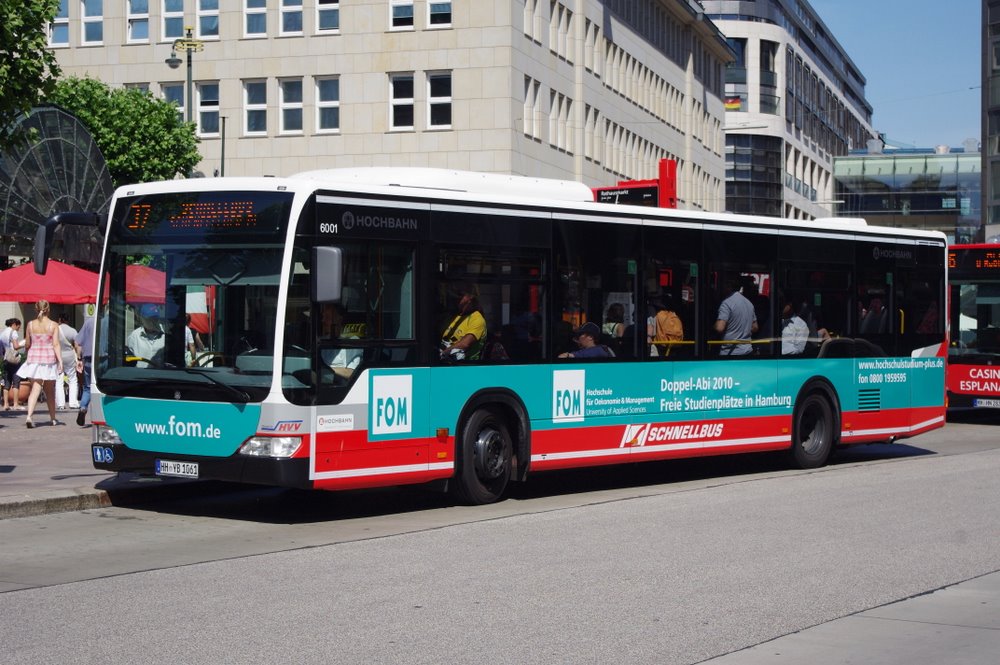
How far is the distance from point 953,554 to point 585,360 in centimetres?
483

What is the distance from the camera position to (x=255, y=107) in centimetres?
5594

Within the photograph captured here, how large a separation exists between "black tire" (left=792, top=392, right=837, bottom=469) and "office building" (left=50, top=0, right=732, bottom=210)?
34.2 m

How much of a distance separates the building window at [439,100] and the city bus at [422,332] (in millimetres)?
36489

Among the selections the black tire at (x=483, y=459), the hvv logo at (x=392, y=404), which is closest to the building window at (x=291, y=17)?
the black tire at (x=483, y=459)

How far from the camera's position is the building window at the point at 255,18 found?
2200 inches

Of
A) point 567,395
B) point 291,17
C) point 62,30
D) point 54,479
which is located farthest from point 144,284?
point 62,30

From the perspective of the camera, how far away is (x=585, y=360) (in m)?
14.8

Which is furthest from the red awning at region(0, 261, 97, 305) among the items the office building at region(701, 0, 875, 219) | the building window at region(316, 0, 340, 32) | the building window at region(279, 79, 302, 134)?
the office building at region(701, 0, 875, 219)

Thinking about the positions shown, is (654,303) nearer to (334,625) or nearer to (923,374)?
(923,374)

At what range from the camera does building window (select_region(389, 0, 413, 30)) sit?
5381cm

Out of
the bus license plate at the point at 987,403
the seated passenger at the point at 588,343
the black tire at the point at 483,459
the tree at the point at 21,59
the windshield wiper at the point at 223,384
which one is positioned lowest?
the bus license plate at the point at 987,403

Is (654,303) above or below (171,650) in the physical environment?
above

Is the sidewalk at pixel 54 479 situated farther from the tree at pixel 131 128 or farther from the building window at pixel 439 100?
the building window at pixel 439 100

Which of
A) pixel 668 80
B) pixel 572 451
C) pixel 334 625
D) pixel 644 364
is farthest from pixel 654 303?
pixel 668 80
